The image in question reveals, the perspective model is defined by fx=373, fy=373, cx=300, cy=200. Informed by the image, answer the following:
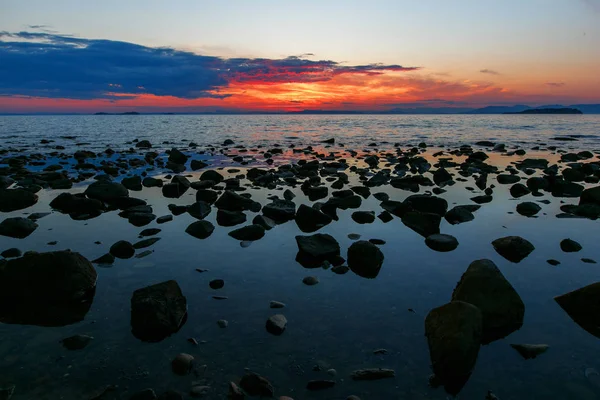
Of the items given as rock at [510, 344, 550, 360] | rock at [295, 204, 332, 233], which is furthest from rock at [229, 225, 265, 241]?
rock at [510, 344, 550, 360]

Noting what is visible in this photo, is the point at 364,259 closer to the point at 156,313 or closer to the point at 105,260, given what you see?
the point at 156,313

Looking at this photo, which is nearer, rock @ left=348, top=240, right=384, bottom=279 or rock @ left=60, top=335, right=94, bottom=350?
rock @ left=60, top=335, right=94, bottom=350

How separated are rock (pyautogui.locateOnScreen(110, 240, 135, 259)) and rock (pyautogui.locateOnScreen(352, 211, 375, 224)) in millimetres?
6867

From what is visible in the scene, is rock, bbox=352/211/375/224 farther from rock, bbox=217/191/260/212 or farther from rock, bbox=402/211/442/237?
rock, bbox=217/191/260/212

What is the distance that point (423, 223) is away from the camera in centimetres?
1142

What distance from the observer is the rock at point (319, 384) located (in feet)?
15.7

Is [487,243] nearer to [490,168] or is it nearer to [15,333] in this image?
[15,333]

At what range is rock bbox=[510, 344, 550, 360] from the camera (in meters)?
5.50

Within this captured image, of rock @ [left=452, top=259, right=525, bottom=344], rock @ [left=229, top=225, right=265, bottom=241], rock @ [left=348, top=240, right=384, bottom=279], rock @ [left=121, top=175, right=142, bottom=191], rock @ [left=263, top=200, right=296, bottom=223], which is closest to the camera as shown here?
rock @ [left=452, top=259, right=525, bottom=344]

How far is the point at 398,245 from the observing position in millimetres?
10133

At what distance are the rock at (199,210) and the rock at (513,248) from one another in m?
9.13

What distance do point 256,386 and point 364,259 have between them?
4.57m

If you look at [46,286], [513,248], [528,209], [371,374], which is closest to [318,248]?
[371,374]

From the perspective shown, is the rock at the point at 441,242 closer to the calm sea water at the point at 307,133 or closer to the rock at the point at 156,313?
the rock at the point at 156,313
